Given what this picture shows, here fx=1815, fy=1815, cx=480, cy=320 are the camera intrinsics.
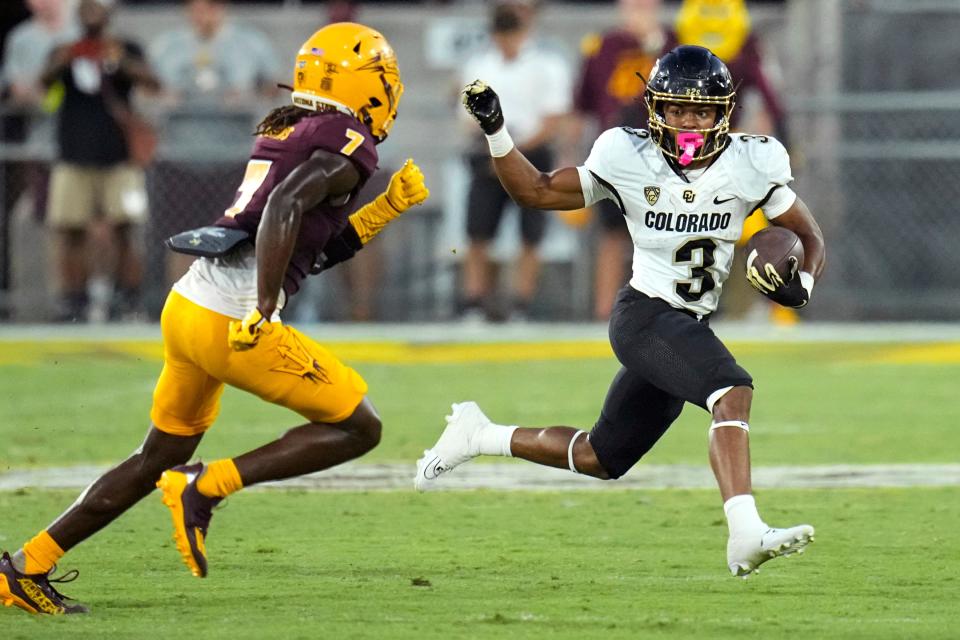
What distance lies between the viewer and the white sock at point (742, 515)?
16.9 feet

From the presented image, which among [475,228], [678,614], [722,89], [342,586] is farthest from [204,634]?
[475,228]

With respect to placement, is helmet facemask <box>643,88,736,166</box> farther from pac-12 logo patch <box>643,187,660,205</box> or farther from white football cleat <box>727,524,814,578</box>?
white football cleat <box>727,524,814,578</box>

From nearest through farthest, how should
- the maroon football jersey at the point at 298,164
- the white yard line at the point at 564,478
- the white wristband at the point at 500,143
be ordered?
the maroon football jersey at the point at 298,164, the white wristband at the point at 500,143, the white yard line at the point at 564,478

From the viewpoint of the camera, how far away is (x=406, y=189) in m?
5.87

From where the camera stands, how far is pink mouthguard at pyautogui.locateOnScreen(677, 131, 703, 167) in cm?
582

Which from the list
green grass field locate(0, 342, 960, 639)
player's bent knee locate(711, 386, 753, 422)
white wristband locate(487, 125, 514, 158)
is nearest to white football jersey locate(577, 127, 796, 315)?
white wristband locate(487, 125, 514, 158)

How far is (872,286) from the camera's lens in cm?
1387

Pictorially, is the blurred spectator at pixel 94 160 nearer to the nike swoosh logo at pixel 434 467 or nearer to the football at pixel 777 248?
the nike swoosh logo at pixel 434 467

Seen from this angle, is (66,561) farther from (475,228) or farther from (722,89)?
(475,228)

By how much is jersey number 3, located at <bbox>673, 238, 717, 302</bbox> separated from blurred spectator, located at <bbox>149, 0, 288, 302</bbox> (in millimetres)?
7874

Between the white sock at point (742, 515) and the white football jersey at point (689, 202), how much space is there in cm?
89

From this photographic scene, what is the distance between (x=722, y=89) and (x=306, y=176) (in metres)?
1.41

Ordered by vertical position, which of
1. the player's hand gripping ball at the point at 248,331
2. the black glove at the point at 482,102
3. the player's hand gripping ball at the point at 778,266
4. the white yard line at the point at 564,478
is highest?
the black glove at the point at 482,102

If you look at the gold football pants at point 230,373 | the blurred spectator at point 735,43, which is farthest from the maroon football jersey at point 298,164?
the blurred spectator at point 735,43
